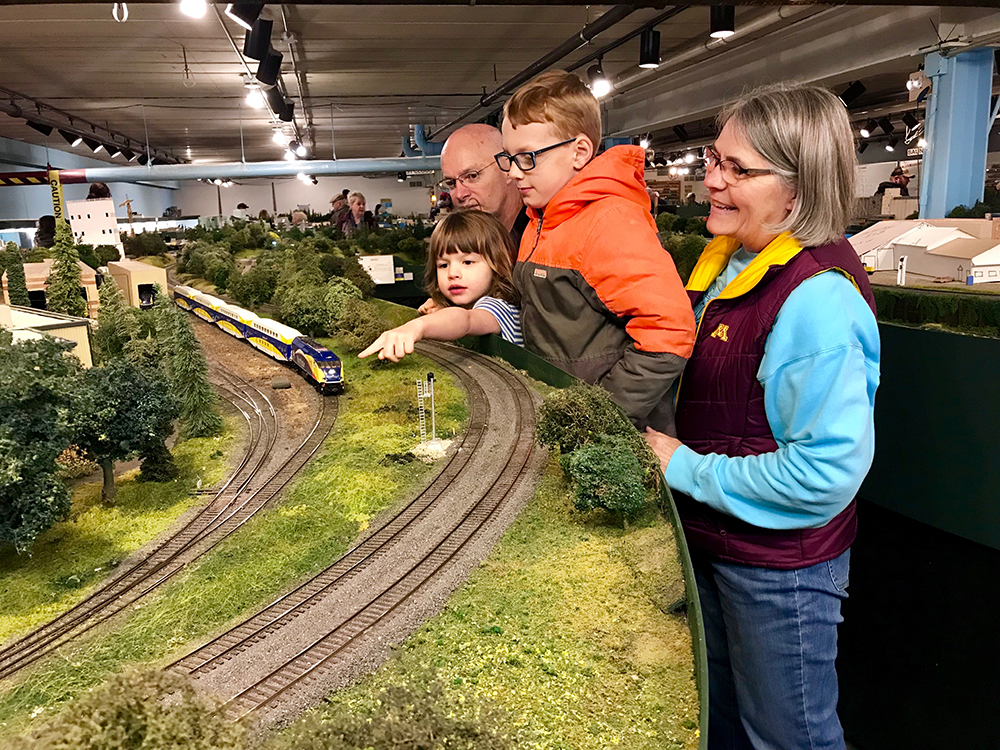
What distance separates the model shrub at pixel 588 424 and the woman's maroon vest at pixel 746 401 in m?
0.50

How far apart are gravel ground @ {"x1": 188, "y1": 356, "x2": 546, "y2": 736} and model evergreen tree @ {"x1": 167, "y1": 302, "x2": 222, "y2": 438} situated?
2.84m

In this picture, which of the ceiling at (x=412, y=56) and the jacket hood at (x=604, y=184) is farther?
the ceiling at (x=412, y=56)

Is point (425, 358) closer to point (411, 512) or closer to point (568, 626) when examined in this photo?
point (411, 512)

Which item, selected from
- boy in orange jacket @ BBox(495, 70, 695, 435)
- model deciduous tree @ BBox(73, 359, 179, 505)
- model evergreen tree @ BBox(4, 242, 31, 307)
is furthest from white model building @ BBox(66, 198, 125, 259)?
boy in orange jacket @ BBox(495, 70, 695, 435)

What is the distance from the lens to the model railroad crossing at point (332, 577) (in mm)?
3471

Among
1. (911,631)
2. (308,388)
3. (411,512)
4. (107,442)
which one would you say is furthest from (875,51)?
(107,442)

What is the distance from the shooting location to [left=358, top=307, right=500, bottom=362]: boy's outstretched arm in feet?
10.8

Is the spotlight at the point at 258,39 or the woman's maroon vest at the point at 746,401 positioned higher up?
the spotlight at the point at 258,39

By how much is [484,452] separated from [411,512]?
1113 millimetres

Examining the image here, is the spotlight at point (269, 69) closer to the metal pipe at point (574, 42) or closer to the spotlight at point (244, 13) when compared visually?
the spotlight at point (244, 13)

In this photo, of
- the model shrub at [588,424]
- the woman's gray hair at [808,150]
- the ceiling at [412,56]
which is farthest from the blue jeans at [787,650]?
the ceiling at [412,56]

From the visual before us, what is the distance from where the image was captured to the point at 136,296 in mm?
10742

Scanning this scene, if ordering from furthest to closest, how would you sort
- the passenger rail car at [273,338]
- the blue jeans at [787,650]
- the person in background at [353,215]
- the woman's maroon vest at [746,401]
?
the person in background at [353,215], the passenger rail car at [273,338], the blue jeans at [787,650], the woman's maroon vest at [746,401]

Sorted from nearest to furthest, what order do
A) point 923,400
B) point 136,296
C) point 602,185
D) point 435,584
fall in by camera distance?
1. point 602,185
2. point 435,584
3. point 923,400
4. point 136,296
